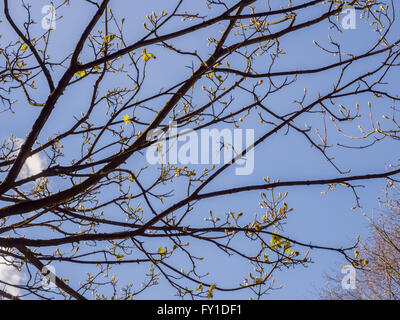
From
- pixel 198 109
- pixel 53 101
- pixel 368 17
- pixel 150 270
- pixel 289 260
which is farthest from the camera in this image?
pixel 150 270

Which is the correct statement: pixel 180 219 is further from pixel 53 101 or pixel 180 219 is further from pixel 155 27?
pixel 155 27

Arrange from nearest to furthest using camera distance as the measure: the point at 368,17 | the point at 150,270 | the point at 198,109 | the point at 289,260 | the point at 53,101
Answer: the point at 53,101 → the point at 289,260 → the point at 368,17 → the point at 198,109 → the point at 150,270

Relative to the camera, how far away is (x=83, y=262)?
295 cm

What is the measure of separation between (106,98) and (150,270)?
1546 millimetres

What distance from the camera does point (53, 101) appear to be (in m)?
2.29

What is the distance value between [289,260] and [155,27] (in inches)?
67.6

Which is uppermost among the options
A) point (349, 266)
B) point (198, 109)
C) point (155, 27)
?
point (155, 27)

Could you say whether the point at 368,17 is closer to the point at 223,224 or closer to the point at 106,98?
the point at 223,224

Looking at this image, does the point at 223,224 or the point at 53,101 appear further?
the point at 223,224
